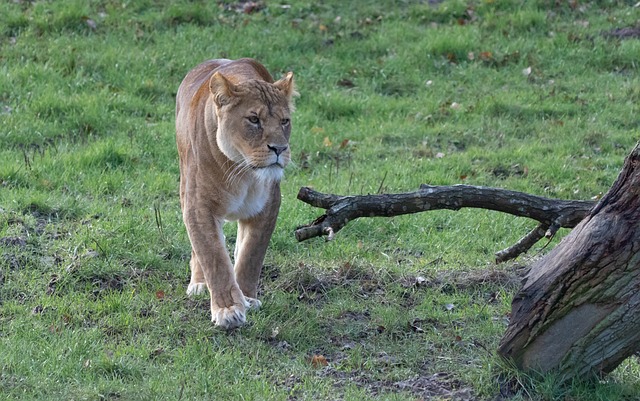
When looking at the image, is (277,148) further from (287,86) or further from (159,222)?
(159,222)

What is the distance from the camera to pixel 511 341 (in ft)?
17.7

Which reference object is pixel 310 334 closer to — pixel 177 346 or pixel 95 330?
pixel 177 346

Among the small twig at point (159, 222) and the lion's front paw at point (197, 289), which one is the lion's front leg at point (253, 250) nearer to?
the lion's front paw at point (197, 289)

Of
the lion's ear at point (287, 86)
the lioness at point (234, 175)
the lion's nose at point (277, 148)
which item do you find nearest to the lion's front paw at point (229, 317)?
the lioness at point (234, 175)

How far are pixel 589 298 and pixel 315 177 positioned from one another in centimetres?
461

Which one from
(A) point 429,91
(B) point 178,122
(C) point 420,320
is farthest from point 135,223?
(A) point 429,91

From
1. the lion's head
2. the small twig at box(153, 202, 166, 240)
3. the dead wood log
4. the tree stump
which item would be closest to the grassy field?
the small twig at box(153, 202, 166, 240)

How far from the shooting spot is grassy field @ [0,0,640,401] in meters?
5.71

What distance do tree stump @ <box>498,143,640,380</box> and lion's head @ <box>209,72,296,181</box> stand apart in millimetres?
1686

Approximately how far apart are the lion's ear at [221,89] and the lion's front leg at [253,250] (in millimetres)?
694

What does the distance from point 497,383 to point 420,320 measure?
1127 mm

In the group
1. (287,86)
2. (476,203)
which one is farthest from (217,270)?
(476,203)

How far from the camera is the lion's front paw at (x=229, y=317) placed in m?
6.11

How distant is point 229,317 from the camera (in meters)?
6.11
